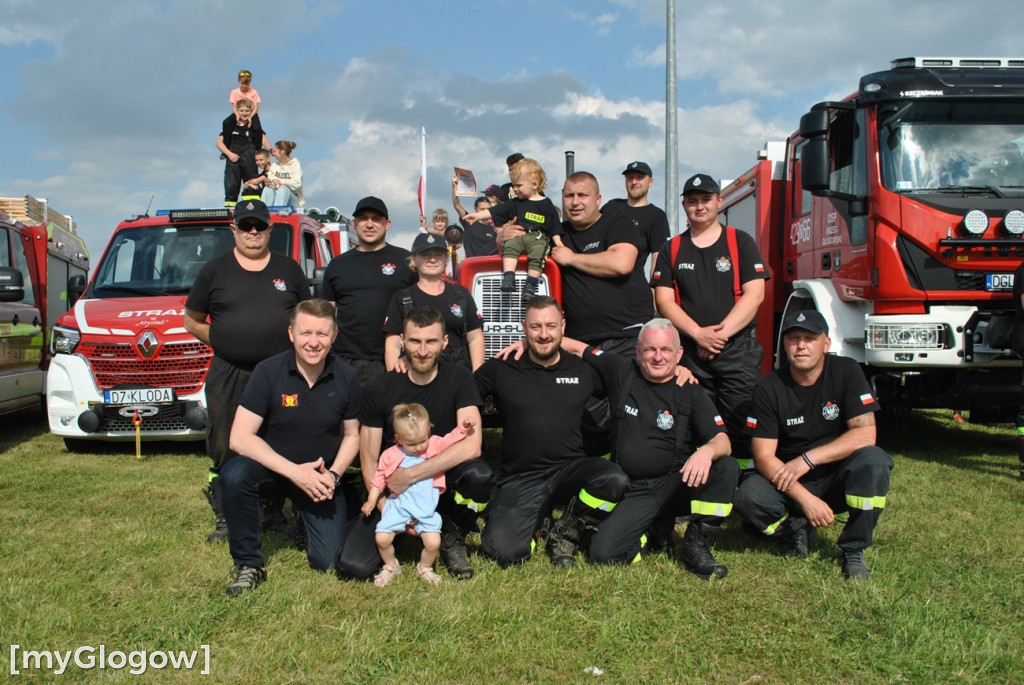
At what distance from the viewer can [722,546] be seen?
4.84m

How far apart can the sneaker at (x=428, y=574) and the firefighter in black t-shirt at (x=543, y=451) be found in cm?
40

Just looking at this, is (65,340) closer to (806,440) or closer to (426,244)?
(426,244)

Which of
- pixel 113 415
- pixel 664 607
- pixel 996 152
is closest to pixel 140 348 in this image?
pixel 113 415

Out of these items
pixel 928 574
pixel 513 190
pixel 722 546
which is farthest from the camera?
pixel 513 190

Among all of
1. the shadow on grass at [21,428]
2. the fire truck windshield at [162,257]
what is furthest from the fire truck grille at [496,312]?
the shadow on grass at [21,428]

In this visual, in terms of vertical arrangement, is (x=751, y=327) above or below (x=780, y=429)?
above

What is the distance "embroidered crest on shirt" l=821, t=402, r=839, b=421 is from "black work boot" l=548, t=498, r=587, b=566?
146 cm

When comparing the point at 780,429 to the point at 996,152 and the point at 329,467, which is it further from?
the point at 996,152

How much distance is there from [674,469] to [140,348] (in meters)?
5.19

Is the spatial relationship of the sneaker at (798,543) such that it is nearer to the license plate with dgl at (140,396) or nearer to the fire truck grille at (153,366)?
the fire truck grille at (153,366)

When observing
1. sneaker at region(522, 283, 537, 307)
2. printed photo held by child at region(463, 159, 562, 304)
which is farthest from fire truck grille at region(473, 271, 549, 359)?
sneaker at region(522, 283, 537, 307)

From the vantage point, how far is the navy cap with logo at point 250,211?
16.2 feet

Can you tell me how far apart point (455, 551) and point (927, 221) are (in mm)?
4728

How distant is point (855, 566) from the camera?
14.0ft
